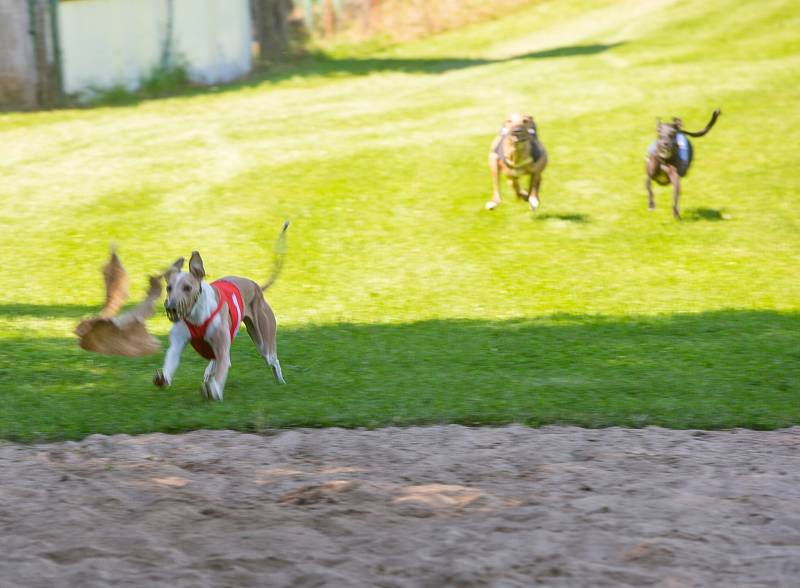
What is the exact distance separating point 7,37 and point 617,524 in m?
22.4

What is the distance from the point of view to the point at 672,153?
58.2 ft

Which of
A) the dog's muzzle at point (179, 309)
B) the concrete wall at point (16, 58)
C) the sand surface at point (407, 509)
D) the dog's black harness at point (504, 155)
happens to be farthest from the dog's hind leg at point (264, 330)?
the concrete wall at point (16, 58)

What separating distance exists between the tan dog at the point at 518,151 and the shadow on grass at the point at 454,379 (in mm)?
3909

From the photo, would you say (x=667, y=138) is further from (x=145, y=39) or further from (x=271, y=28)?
(x=271, y=28)

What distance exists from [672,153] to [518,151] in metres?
2.50

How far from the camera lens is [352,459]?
26.6 ft

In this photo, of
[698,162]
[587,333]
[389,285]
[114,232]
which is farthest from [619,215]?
[114,232]

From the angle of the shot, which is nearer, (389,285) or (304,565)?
(304,565)

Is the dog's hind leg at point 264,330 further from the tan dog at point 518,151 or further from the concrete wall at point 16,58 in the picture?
the concrete wall at point 16,58

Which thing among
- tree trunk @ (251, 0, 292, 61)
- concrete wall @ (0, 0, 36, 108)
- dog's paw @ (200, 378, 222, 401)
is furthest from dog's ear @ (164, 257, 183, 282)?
tree trunk @ (251, 0, 292, 61)

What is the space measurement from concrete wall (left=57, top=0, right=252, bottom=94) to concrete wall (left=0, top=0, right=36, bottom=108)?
1083 millimetres

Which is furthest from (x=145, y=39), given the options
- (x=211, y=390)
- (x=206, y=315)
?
(x=206, y=315)

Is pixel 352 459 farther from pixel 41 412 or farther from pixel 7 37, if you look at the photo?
pixel 7 37

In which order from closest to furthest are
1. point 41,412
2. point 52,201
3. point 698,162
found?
point 41,412 → point 52,201 → point 698,162
